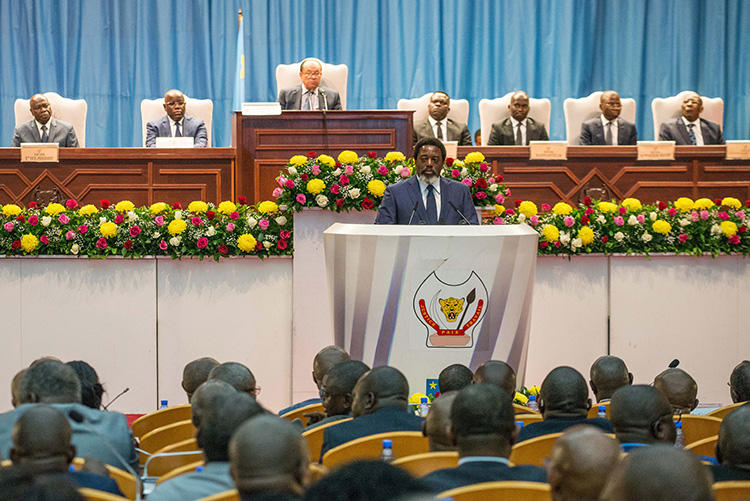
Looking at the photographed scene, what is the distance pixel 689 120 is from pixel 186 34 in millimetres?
6485

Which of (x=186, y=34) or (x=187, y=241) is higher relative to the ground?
(x=186, y=34)

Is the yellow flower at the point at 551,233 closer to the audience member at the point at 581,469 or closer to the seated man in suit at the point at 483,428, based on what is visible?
the seated man in suit at the point at 483,428

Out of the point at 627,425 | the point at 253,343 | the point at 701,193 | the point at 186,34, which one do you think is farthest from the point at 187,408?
the point at 186,34

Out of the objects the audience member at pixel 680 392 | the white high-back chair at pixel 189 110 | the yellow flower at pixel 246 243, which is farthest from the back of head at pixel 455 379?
the white high-back chair at pixel 189 110

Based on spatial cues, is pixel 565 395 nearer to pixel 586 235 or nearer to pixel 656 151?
pixel 586 235

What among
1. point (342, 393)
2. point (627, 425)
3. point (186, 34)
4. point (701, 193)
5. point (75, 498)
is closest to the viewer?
point (75, 498)

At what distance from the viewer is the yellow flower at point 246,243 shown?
623 centimetres

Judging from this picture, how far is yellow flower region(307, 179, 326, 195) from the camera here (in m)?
6.03

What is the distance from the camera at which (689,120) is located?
926cm

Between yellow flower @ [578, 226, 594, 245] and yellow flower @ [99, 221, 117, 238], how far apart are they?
3.10 meters

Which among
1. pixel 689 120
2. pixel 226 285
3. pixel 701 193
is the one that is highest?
pixel 689 120

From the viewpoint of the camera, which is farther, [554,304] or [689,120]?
[689,120]

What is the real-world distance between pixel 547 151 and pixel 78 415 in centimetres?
561

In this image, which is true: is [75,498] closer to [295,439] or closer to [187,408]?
[295,439]
